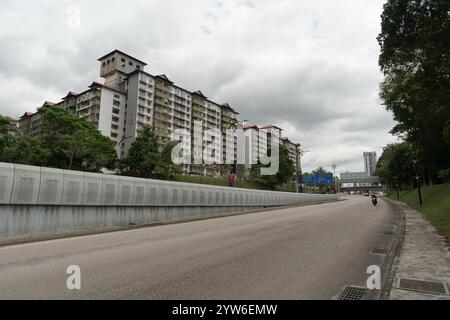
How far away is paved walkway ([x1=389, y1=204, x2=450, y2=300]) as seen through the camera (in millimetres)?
4641

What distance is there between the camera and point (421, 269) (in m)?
6.18

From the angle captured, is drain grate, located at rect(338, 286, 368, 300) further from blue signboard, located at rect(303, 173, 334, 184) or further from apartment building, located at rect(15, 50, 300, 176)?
apartment building, located at rect(15, 50, 300, 176)

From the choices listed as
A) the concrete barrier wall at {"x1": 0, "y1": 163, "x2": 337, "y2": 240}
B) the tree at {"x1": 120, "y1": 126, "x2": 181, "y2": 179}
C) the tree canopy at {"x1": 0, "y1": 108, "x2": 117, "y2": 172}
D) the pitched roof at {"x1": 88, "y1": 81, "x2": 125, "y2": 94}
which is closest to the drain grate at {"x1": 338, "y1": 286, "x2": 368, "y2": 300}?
the concrete barrier wall at {"x1": 0, "y1": 163, "x2": 337, "y2": 240}

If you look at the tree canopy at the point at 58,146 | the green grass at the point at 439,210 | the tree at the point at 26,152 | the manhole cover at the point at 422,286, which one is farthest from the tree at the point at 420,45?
the tree at the point at 26,152

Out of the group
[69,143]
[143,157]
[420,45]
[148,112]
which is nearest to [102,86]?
[148,112]

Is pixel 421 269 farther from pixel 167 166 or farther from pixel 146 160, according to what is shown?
pixel 167 166

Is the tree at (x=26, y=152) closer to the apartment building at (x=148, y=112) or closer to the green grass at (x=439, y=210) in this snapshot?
the apartment building at (x=148, y=112)

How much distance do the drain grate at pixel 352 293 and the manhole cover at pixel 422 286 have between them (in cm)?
78

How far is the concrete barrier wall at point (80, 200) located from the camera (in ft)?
31.6

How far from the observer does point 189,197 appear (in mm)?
18391

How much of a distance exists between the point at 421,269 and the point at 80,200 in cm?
1133
